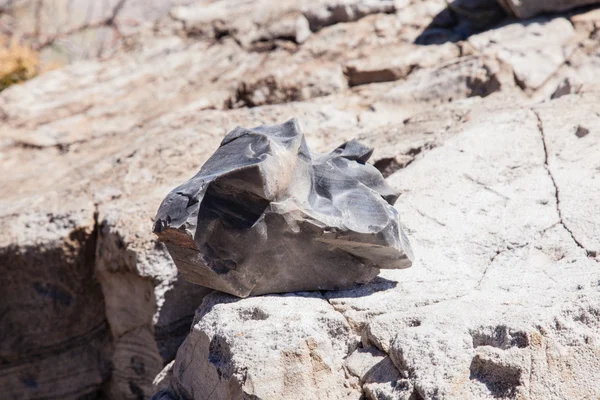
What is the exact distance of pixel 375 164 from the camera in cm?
284

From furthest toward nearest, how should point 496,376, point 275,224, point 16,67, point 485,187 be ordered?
point 16,67 → point 485,187 → point 275,224 → point 496,376

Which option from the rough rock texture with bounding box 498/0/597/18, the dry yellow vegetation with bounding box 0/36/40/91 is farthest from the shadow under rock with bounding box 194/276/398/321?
the dry yellow vegetation with bounding box 0/36/40/91

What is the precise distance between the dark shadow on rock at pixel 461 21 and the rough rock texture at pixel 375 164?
0.05 feet

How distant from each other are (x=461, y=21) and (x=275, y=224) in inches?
109

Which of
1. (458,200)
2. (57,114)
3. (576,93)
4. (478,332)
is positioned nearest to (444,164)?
(458,200)

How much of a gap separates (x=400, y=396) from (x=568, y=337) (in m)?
0.42

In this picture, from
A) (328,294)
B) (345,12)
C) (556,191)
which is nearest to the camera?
(328,294)

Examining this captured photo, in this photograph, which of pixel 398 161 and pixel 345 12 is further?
pixel 345 12

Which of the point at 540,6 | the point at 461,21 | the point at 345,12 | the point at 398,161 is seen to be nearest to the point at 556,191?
the point at 398,161

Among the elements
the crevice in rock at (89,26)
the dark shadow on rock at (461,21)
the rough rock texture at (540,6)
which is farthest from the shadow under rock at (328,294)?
the crevice in rock at (89,26)

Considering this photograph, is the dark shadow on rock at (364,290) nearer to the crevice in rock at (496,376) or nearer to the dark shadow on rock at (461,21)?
the crevice in rock at (496,376)

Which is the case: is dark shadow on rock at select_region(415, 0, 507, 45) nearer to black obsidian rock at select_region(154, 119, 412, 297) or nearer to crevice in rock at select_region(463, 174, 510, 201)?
crevice in rock at select_region(463, 174, 510, 201)

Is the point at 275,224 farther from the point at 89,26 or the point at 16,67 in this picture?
the point at 89,26

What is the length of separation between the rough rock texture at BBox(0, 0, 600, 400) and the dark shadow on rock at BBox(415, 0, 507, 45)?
2cm
